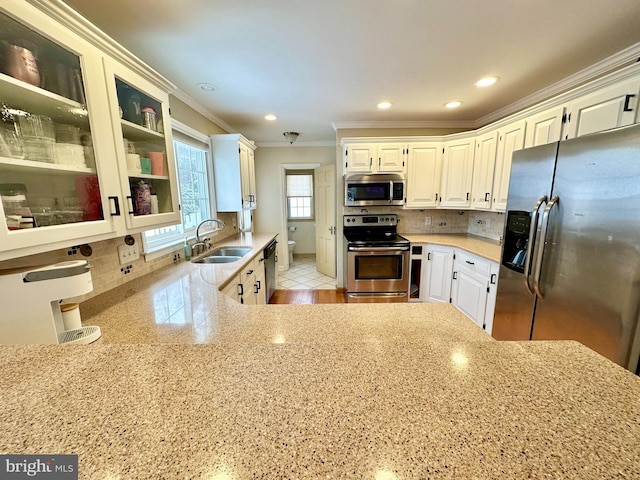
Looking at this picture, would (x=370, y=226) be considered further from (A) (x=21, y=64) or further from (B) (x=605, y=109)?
(A) (x=21, y=64)

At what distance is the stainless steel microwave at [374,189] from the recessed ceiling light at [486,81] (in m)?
1.20

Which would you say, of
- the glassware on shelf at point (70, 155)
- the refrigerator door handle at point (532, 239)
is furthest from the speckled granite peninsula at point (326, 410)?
the refrigerator door handle at point (532, 239)

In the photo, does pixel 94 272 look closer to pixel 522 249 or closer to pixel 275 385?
pixel 275 385

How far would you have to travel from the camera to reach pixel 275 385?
20.7 inches

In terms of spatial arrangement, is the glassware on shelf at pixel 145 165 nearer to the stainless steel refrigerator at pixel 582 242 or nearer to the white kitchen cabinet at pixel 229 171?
the white kitchen cabinet at pixel 229 171

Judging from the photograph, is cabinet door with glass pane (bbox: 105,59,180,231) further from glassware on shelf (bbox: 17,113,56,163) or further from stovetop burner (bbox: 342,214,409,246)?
stovetop burner (bbox: 342,214,409,246)

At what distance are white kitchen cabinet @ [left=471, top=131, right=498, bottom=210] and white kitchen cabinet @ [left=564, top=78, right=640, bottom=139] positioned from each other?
2.51 ft

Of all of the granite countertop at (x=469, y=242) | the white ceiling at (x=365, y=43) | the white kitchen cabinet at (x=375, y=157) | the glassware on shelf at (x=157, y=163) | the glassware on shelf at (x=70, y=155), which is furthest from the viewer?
the white kitchen cabinet at (x=375, y=157)

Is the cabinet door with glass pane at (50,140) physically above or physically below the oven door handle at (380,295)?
above

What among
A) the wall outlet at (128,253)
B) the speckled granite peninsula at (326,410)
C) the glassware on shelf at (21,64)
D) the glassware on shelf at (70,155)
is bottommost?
the speckled granite peninsula at (326,410)

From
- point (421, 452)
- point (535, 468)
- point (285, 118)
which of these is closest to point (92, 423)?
point (421, 452)

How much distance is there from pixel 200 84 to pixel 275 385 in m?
2.55

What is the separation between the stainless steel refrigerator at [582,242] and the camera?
1.18m

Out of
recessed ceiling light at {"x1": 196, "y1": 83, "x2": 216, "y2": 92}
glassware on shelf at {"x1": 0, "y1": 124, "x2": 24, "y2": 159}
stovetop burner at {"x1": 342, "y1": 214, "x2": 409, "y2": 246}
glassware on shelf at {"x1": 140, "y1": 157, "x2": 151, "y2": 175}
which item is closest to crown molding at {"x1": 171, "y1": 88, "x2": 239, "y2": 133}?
recessed ceiling light at {"x1": 196, "y1": 83, "x2": 216, "y2": 92}
